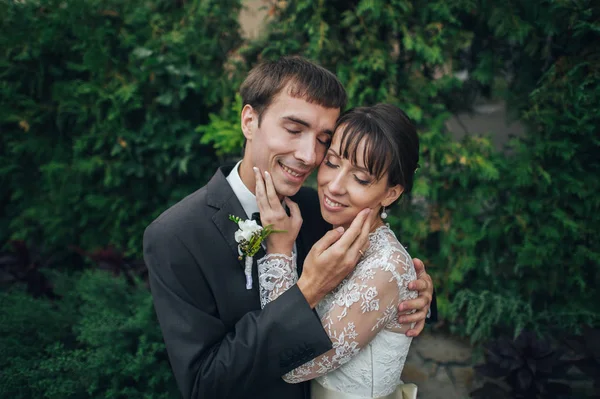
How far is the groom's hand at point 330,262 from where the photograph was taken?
6.91 ft

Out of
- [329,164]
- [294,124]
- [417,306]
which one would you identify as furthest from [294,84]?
[417,306]

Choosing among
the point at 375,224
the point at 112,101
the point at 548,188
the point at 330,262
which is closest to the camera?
the point at 330,262

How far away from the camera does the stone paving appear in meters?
4.06

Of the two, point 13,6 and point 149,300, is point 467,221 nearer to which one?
point 149,300

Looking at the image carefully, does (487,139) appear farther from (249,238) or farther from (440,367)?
(249,238)

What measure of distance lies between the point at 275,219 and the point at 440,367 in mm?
2906

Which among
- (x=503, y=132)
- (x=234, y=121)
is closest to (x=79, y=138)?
(x=234, y=121)

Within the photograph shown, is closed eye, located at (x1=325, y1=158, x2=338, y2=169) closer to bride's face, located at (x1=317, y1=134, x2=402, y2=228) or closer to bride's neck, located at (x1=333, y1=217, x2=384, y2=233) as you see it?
bride's face, located at (x1=317, y1=134, x2=402, y2=228)

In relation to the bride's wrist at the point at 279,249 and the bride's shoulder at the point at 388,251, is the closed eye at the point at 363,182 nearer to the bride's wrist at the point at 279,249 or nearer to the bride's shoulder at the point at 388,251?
the bride's shoulder at the point at 388,251

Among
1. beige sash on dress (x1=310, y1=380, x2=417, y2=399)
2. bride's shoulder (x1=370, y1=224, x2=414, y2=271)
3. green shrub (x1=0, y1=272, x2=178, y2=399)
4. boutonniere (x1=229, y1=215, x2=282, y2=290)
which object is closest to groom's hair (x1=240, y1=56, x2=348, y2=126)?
boutonniere (x1=229, y1=215, x2=282, y2=290)

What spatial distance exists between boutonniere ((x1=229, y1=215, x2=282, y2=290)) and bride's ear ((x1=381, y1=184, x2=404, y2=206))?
2.00 ft

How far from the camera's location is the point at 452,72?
438cm

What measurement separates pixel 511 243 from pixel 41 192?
17.0ft

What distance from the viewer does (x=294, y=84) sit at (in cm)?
248
